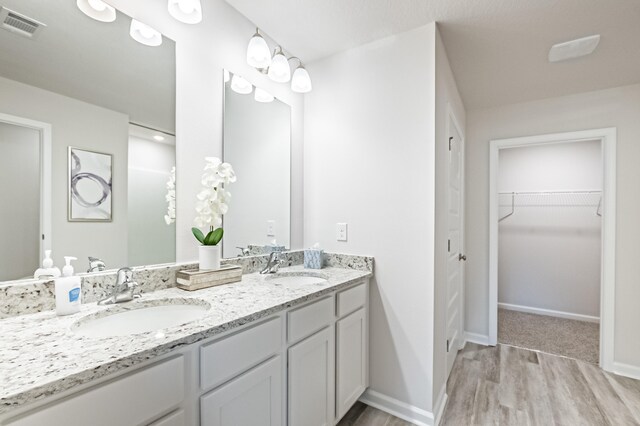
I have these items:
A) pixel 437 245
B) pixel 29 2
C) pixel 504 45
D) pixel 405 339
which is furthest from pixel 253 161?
pixel 504 45

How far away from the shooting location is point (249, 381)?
1.06 meters

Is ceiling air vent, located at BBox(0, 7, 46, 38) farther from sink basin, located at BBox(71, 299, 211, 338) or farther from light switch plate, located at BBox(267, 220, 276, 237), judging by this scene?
light switch plate, located at BBox(267, 220, 276, 237)

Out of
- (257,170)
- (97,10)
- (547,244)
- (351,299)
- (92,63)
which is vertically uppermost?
(97,10)

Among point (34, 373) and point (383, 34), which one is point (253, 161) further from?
point (34, 373)

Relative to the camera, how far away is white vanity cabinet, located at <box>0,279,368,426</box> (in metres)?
0.68

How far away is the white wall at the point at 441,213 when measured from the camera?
179 centimetres

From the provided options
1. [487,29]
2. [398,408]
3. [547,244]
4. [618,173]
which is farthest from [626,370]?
[487,29]

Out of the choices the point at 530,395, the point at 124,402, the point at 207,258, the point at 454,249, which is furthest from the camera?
the point at 454,249

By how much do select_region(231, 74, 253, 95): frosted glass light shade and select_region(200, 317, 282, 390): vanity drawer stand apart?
1360 millimetres

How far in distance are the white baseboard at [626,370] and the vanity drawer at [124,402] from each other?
10.8 ft

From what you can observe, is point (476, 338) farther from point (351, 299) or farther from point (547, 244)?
point (351, 299)

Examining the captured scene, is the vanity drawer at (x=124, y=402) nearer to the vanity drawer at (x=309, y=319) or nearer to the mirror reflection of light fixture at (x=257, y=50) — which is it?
the vanity drawer at (x=309, y=319)

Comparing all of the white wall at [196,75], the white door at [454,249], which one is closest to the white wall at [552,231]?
the white door at [454,249]

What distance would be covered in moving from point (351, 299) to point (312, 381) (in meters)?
0.49
